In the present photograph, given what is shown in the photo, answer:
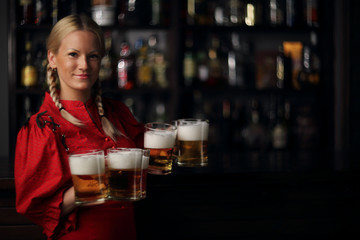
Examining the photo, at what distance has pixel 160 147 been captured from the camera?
1.33 m

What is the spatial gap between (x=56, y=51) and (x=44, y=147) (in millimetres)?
299

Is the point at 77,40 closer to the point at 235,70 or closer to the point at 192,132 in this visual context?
the point at 192,132

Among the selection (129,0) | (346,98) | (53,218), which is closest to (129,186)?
(53,218)

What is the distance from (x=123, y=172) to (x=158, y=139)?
9.6 inches

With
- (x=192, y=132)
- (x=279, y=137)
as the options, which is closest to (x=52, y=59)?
(x=192, y=132)

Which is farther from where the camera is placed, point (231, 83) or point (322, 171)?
point (231, 83)

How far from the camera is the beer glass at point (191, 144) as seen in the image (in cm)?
141

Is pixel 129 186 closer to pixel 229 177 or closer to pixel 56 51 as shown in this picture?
pixel 56 51

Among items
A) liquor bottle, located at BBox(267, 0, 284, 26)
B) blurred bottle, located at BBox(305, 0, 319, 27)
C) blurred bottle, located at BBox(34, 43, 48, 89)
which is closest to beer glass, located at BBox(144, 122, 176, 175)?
blurred bottle, located at BBox(34, 43, 48, 89)

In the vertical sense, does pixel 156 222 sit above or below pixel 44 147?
below

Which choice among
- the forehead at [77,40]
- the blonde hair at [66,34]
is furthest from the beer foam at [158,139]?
the forehead at [77,40]

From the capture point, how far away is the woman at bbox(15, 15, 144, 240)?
1132 millimetres

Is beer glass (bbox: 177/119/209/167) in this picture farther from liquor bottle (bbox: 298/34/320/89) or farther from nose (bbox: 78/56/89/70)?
liquor bottle (bbox: 298/34/320/89)

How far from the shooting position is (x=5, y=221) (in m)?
1.52
